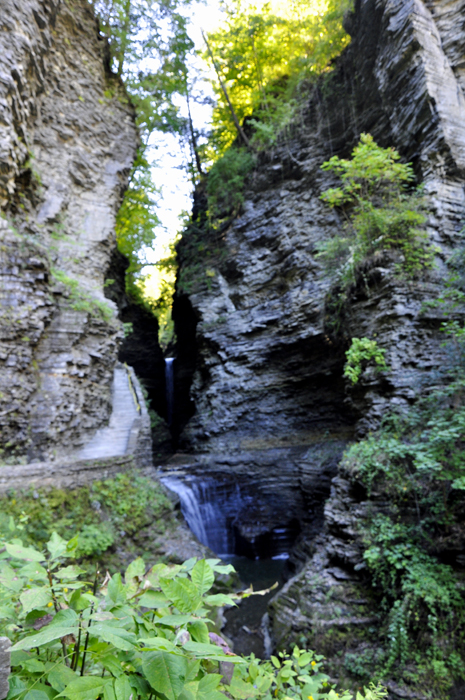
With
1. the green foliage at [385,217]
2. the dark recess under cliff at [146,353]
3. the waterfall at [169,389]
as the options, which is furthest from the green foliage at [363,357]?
the waterfall at [169,389]

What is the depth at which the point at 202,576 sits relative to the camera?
1.26 metres

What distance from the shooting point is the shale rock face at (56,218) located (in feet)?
24.2

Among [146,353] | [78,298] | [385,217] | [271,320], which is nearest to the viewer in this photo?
[385,217]

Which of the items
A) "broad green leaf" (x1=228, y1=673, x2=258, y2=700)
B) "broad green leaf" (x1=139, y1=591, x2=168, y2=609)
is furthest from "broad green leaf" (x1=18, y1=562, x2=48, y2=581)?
"broad green leaf" (x1=228, y1=673, x2=258, y2=700)

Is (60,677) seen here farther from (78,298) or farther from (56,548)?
(78,298)

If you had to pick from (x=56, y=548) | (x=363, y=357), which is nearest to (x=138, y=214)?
(x=363, y=357)

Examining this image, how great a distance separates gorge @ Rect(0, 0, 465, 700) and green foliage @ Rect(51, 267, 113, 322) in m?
0.05

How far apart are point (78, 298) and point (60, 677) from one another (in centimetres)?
912

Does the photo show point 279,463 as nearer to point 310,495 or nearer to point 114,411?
point 310,495

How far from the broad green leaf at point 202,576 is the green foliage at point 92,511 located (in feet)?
14.9

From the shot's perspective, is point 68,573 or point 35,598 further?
point 68,573

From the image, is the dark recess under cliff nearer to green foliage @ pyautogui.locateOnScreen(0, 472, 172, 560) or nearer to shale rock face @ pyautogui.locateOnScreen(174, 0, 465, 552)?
shale rock face @ pyautogui.locateOnScreen(174, 0, 465, 552)

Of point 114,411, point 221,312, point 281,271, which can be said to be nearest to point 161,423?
point 221,312

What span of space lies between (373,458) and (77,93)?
1301cm
